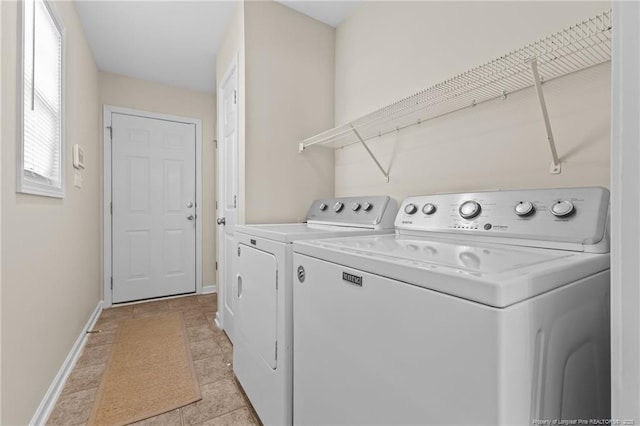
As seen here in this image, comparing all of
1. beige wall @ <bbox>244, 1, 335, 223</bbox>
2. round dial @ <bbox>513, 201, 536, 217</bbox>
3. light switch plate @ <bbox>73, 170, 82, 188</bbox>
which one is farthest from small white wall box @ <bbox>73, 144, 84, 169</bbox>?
round dial @ <bbox>513, 201, 536, 217</bbox>

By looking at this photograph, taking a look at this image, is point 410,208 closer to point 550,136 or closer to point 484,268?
point 550,136

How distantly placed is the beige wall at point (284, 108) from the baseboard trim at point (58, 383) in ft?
4.46

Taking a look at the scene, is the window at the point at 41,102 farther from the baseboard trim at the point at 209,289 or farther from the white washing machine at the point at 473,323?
the baseboard trim at the point at 209,289

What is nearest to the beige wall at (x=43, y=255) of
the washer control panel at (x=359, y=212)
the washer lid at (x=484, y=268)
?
the washer lid at (x=484, y=268)

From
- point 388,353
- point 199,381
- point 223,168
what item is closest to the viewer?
point 388,353

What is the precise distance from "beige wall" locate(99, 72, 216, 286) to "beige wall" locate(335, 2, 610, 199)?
2123 millimetres

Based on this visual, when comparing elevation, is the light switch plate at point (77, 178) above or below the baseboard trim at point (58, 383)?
above

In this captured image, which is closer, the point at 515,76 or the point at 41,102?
the point at 515,76

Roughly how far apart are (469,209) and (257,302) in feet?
3.31

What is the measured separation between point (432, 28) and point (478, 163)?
77 cm

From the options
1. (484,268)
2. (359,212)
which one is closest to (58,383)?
(359,212)

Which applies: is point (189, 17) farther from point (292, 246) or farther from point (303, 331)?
point (303, 331)

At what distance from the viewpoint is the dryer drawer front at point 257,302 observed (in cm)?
124

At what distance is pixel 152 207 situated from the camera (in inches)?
131
